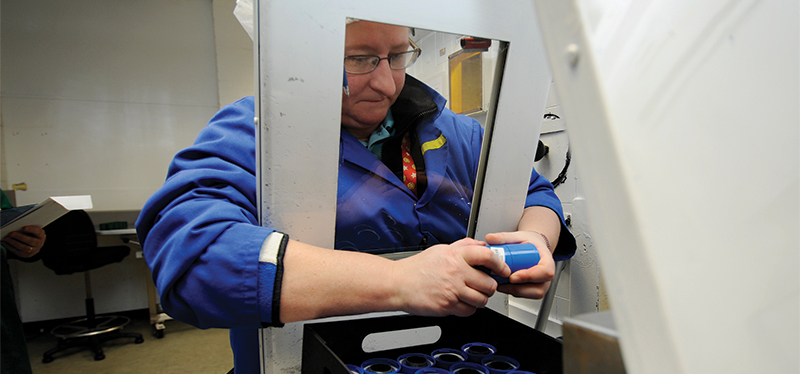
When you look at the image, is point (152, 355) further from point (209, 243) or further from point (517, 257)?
point (517, 257)

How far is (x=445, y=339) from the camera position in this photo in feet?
2.95

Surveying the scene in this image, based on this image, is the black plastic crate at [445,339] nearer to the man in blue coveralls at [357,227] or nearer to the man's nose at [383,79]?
the man in blue coveralls at [357,227]

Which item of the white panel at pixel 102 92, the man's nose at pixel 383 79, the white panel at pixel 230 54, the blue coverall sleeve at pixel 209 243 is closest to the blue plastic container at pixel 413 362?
the blue coverall sleeve at pixel 209 243

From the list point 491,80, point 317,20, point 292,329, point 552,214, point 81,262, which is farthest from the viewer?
point 81,262

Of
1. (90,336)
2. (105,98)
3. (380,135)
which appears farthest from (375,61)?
(105,98)

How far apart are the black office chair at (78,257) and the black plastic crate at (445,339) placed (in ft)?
10.9

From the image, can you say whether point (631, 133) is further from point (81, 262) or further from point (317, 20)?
point (81, 262)

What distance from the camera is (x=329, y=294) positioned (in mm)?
615

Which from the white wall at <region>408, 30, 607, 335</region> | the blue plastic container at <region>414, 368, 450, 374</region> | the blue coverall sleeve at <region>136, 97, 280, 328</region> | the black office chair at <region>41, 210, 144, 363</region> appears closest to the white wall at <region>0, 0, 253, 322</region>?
the black office chair at <region>41, 210, 144, 363</region>

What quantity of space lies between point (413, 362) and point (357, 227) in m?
0.28

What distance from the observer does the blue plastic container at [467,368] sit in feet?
2.33

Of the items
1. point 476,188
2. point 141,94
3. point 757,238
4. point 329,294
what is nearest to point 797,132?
point 757,238

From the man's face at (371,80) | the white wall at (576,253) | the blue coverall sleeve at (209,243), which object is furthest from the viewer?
the white wall at (576,253)

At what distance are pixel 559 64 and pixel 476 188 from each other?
676mm
